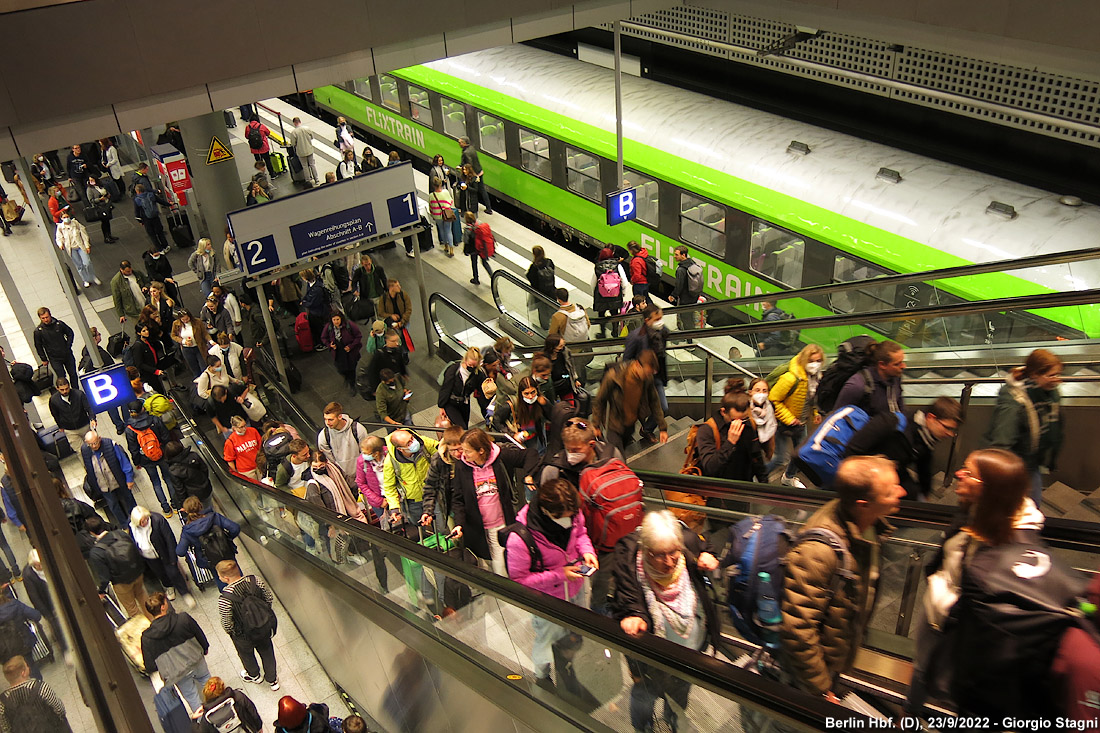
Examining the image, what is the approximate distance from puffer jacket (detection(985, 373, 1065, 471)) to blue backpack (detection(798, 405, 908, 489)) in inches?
26.9

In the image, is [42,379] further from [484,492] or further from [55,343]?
[484,492]

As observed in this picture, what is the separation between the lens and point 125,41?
836cm

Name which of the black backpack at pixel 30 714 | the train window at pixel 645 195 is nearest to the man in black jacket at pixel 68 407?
the train window at pixel 645 195

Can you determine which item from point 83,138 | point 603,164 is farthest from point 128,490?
point 603,164

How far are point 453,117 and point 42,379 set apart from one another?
970 cm

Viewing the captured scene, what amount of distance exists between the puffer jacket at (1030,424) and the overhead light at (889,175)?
6431mm

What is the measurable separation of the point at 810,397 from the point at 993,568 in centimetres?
397

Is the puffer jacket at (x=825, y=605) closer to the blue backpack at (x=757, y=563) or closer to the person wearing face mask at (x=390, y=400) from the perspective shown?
the blue backpack at (x=757, y=563)

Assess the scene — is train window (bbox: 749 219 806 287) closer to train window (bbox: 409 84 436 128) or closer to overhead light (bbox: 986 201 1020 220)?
Result: overhead light (bbox: 986 201 1020 220)

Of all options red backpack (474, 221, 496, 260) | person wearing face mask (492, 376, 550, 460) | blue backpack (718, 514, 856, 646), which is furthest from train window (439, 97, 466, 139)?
blue backpack (718, 514, 856, 646)

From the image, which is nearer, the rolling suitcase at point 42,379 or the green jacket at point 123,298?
the rolling suitcase at point 42,379

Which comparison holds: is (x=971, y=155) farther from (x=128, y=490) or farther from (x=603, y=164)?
(x=128, y=490)

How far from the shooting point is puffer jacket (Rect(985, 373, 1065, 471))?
495 centimetres

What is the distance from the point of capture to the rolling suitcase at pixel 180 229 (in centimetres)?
1842
